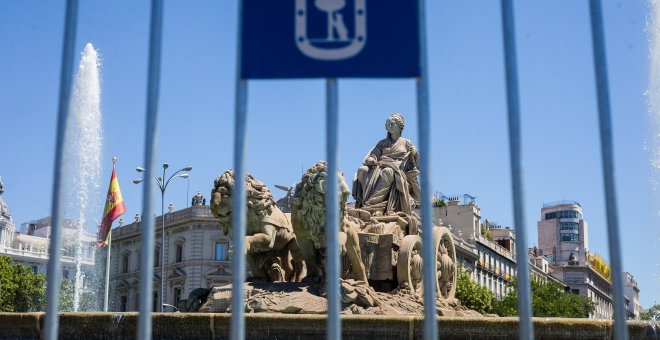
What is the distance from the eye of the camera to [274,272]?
14391 mm

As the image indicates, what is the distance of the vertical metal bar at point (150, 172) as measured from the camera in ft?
19.6

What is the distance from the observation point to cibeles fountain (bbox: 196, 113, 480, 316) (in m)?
13.2

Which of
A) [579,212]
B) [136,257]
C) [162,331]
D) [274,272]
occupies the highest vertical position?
[579,212]

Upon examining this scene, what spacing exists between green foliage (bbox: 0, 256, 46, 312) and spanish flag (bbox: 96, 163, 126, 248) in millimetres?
31194

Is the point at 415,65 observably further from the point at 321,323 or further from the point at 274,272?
the point at 274,272

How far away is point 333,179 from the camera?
6.07 m

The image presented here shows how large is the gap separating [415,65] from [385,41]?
0.29 m

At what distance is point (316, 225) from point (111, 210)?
16.2 meters

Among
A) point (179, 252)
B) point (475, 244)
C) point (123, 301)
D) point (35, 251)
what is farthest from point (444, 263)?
point (35, 251)

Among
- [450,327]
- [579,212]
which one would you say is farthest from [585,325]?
[579,212]

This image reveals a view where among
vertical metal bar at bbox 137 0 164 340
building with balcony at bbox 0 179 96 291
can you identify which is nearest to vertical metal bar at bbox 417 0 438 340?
vertical metal bar at bbox 137 0 164 340

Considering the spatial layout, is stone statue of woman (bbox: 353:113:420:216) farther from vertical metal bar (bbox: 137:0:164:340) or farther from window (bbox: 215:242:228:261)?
window (bbox: 215:242:228:261)

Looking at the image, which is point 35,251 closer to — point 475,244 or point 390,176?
point 475,244

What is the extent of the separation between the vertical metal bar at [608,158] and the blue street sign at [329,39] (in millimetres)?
1267
